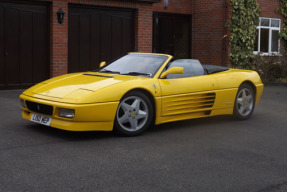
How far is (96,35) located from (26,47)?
239cm

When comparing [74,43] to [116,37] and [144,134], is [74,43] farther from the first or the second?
[144,134]

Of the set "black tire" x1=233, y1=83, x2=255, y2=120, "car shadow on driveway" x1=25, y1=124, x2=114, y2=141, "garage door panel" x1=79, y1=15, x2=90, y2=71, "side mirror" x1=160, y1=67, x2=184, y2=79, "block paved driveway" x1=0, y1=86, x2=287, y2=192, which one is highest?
"garage door panel" x1=79, y1=15, x2=90, y2=71

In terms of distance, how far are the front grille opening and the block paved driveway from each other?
33 centimetres

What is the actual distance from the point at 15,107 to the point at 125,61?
283cm

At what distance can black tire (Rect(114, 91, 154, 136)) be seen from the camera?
653 cm

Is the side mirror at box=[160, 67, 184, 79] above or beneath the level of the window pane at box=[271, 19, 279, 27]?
beneath

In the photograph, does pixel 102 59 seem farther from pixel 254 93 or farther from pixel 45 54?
pixel 254 93

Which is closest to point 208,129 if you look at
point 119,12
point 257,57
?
point 119,12

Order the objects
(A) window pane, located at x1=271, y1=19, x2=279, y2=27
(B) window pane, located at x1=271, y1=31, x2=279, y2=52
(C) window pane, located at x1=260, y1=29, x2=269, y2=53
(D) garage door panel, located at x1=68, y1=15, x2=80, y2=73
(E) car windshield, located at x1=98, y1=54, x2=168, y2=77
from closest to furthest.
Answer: (E) car windshield, located at x1=98, y1=54, x2=168, y2=77 → (D) garage door panel, located at x1=68, y1=15, x2=80, y2=73 → (C) window pane, located at x1=260, y1=29, x2=269, y2=53 → (A) window pane, located at x1=271, y1=19, x2=279, y2=27 → (B) window pane, located at x1=271, y1=31, x2=279, y2=52

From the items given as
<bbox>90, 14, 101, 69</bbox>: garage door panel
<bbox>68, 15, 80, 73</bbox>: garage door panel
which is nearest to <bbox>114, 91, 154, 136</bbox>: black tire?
<bbox>68, 15, 80, 73</bbox>: garage door panel

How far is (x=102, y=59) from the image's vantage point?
1448cm

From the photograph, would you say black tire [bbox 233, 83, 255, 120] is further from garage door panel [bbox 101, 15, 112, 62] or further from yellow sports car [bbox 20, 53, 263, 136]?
garage door panel [bbox 101, 15, 112, 62]

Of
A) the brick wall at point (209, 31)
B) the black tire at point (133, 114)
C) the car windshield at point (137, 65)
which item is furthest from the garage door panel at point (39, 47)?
the brick wall at point (209, 31)

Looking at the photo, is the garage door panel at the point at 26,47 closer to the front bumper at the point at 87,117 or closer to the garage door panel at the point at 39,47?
the garage door panel at the point at 39,47
